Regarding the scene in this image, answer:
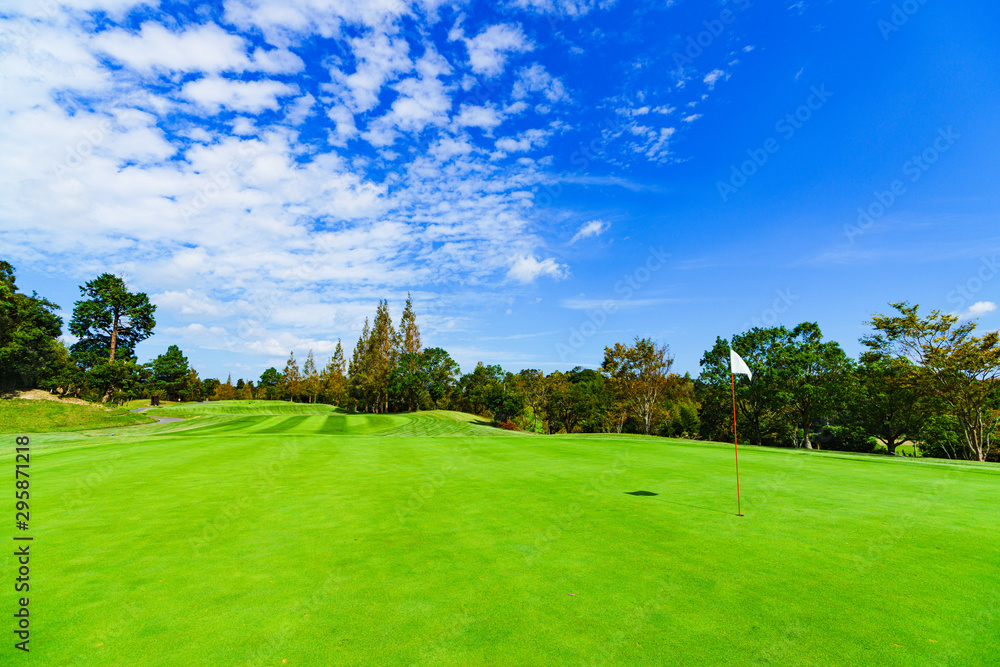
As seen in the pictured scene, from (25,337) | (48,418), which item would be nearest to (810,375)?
(48,418)

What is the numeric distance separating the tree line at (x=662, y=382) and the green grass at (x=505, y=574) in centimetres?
3084

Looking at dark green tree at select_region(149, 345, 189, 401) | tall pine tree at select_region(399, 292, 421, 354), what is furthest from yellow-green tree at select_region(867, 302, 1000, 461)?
dark green tree at select_region(149, 345, 189, 401)

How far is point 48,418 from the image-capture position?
3095 cm

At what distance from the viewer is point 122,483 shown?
9953mm

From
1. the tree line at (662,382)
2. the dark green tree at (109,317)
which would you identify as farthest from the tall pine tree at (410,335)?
the dark green tree at (109,317)

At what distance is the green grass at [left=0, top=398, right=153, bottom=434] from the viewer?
93.7 ft

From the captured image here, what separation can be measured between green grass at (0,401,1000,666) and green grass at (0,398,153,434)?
28390mm

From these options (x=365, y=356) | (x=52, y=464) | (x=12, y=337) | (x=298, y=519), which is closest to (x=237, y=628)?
(x=298, y=519)

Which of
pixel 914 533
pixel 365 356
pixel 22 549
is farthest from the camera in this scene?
pixel 365 356

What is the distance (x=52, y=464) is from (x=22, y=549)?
34.6ft

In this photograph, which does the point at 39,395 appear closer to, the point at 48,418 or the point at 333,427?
the point at 48,418

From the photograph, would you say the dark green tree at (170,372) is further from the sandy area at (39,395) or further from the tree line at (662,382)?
the sandy area at (39,395)

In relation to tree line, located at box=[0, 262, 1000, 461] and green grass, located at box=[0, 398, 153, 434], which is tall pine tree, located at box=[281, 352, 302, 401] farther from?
green grass, located at box=[0, 398, 153, 434]

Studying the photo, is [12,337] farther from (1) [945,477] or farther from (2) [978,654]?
(1) [945,477]
